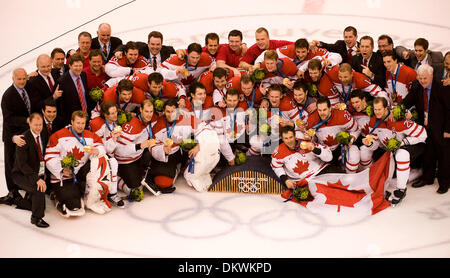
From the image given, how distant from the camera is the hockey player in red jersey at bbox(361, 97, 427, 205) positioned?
559cm

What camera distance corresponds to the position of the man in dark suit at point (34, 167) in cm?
522

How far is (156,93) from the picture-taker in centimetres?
615

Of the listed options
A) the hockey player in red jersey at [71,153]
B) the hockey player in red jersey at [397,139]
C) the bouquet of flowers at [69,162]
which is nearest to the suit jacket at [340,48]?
the hockey player in red jersey at [397,139]

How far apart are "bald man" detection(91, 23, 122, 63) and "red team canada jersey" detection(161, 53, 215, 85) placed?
76 cm

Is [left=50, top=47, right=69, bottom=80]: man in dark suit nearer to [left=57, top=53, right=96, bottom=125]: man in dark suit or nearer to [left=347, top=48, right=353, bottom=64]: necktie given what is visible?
[left=57, top=53, right=96, bottom=125]: man in dark suit

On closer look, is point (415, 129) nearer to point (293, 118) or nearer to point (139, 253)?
point (293, 118)

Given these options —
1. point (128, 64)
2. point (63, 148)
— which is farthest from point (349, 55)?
point (63, 148)

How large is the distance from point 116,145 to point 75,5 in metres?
6.59

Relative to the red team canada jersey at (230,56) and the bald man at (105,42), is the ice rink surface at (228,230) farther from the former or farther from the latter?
the bald man at (105,42)

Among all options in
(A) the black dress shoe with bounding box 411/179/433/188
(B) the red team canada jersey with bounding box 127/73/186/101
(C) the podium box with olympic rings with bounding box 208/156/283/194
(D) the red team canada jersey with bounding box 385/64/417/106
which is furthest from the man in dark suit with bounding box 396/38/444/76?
(B) the red team canada jersey with bounding box 127/73/186/101

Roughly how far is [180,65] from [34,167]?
6.30 ft

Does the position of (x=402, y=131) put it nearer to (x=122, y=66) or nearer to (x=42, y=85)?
(x=122, y=66)

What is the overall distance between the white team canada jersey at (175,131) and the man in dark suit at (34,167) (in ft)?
Answer: 3.57

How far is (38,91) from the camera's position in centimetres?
584
